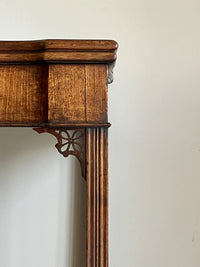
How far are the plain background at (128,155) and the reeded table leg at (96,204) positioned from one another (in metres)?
0.42

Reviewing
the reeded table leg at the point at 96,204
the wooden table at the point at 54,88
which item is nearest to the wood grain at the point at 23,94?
the wooden table at the point at 54,88

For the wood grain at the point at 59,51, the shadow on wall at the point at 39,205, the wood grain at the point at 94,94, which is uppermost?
the wood grain at the point at 59,51

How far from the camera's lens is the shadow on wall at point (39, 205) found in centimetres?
101

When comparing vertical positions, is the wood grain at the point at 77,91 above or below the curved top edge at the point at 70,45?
below

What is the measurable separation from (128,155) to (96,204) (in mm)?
434

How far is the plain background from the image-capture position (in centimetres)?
101

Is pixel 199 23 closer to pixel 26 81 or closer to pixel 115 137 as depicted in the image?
pixel 115 137

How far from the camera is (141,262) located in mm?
1006

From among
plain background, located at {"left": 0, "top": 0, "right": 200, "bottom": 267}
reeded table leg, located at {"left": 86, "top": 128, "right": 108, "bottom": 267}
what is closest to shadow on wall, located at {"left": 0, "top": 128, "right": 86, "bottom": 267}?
plain background, located at {"left": 0, "top": 0, "right": 200, "bottom": 267}

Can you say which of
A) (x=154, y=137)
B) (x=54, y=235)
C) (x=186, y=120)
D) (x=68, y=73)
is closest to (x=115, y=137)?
(x=154, y=137)

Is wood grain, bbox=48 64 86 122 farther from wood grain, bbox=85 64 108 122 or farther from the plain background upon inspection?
the plain background

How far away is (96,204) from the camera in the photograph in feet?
1.99

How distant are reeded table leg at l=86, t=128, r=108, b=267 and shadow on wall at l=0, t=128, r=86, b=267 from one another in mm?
417

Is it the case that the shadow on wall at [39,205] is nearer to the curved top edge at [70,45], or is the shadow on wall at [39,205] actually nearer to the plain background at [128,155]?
the plain background at [128,155]
